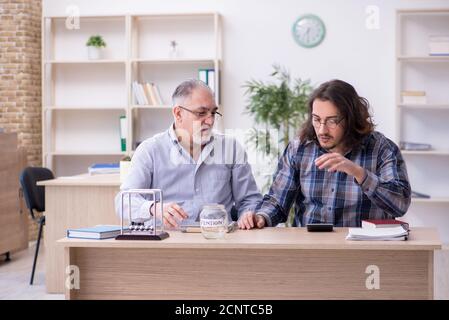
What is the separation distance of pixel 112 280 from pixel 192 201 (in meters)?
0.74

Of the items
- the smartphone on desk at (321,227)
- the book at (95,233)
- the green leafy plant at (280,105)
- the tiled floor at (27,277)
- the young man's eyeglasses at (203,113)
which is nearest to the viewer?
the book at (95,233)

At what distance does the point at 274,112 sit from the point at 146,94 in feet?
4.34

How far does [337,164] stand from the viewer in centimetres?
283

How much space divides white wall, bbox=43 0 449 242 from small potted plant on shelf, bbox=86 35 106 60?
1.64ft

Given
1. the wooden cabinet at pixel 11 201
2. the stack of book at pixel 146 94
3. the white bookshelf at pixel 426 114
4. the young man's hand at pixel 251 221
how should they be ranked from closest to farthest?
the young man's hand at pixel 251 221 → the wooden cabinet at pixel 11 201 → the white bookshelf at pixel 426 114 → the stack of book at pixel 146 94

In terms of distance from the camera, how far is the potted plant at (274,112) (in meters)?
6.76

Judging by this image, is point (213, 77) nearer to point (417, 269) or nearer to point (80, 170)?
point (80, 170)

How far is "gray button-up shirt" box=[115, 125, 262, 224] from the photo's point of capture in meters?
3.47

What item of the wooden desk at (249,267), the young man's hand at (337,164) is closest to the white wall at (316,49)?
the young man's hand at (337,164)

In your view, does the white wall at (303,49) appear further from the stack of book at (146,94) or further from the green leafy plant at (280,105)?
the stack of book at (146,94)

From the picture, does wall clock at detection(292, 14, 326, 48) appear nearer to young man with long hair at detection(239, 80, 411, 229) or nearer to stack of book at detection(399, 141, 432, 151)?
stack of book at detection(399, 141, 432, 151)

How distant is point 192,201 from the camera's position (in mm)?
3475

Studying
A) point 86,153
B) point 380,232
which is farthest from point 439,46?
point 380,232

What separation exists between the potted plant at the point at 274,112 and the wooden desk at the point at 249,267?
13.0 feet
